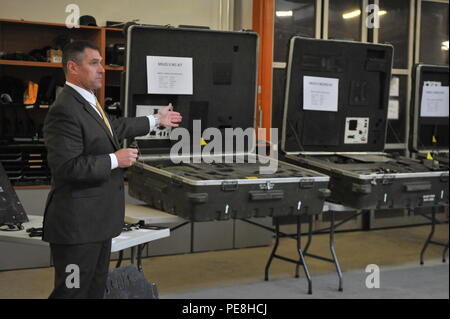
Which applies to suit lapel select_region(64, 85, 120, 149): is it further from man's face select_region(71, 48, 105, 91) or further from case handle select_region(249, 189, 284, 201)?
case handle select_region(249, 189, 284, 201)

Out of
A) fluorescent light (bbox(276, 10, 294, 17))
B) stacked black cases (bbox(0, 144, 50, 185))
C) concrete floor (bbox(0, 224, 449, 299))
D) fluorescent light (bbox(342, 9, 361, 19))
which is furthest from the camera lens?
fluorescent light (bbox(342, 9, 361, 19))

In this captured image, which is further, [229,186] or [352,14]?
[352,14]

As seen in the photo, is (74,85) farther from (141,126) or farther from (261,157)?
(261,157)

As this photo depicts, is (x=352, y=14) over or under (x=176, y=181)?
over

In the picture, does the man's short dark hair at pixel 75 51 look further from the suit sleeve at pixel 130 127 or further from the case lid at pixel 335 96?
the case lid at pixel 335 96

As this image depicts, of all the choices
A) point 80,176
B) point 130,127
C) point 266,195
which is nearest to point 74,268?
point 80,176

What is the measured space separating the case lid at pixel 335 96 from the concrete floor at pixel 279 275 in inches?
34.8

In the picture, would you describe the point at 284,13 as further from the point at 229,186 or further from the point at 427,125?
the point at 229,186

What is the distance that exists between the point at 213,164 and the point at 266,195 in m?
0.59

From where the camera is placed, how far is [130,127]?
3016 millimetres

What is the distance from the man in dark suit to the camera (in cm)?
249

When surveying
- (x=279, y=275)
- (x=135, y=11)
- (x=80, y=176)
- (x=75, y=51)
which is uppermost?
(x=135, y=11)

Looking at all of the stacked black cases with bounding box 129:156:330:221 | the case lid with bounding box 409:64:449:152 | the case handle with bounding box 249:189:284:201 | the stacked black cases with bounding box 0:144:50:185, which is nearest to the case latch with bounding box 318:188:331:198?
the stacked black cases with bounding box 129:156:330:221

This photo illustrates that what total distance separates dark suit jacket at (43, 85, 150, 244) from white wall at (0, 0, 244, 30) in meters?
2.52
